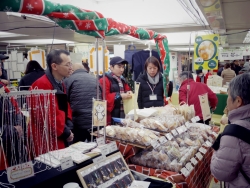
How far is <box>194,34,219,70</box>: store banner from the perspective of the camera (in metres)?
5.67

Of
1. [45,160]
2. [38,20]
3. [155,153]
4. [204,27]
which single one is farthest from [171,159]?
[204,27]

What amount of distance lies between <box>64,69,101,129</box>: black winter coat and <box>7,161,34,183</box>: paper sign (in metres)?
1.87

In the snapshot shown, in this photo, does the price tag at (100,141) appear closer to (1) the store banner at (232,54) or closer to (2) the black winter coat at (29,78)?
(2) the black winter coat at (29,78)

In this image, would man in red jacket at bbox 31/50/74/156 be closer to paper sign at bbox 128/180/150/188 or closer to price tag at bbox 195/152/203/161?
paper sign at bbox 128/180/150/188

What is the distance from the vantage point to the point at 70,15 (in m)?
1.54

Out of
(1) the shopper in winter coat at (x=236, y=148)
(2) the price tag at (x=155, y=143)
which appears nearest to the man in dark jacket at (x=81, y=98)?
(2) the price tag at (x=155, y=143)

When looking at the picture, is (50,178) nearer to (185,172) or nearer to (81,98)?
(185,172)

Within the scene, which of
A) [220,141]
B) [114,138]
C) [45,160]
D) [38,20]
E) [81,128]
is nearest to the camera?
[45,160]

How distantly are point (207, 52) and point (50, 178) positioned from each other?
5.31 metres

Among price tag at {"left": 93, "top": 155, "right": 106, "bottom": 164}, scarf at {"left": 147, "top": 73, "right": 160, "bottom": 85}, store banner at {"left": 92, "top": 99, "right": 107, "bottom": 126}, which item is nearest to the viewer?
price tag at {"left": 93, "top": 155, "right": 106, "bottom": 164}

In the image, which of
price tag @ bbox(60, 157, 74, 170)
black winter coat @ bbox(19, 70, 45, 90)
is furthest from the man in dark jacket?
price tag @ bbox(60, 157, 74, 170)

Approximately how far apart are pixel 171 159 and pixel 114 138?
0.55m

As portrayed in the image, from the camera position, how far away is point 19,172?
1.23 meters

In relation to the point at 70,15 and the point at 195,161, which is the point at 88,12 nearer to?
the point at 70,15
